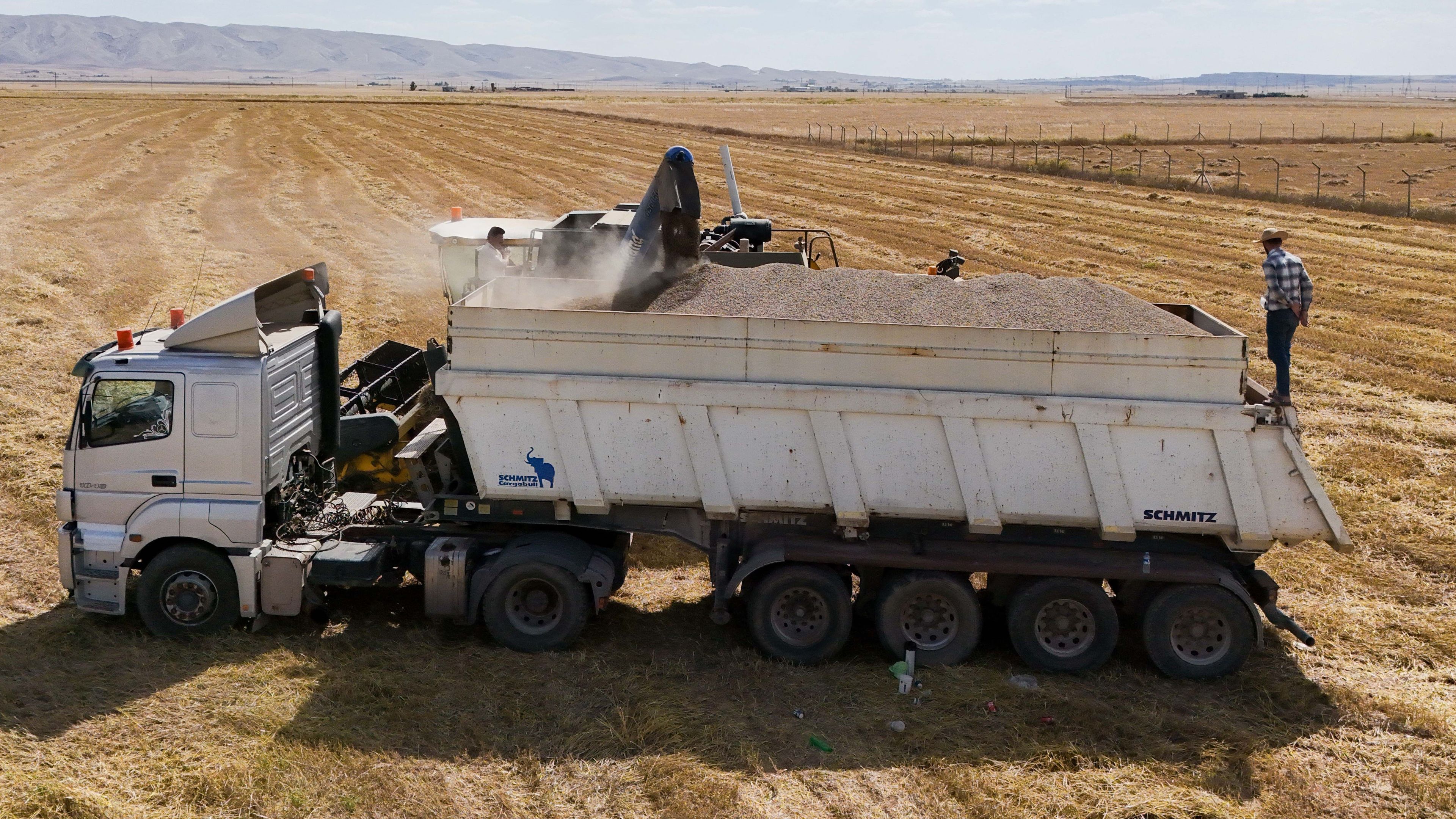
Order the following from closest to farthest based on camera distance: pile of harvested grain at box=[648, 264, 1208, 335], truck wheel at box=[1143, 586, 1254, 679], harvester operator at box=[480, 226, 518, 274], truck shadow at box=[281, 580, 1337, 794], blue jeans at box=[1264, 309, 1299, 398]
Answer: truck shadow at box=[281, 580, 1337, 794] < truck wheel at box=[1143, 586, 1254, 679] < pile of harvested grain at box=[648, 264, 1208, 335] < blue jeans at box=[1264, 309, 1299, 398] < harvester operator at box=[480, 226, 518, 274]

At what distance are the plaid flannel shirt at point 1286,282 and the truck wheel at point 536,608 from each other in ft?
20.9

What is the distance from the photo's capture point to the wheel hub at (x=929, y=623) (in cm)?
883

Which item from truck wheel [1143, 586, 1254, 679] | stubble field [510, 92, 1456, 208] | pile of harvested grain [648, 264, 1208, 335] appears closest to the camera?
truck wheel [1143, 586, 1254, 679]

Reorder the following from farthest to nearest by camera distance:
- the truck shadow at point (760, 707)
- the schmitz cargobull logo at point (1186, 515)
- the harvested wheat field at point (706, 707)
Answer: the schmitz cargobull logo at point (1186, 515) < the truck shadow at point (760, 707) < the harvested wheat field at point (706, 707)

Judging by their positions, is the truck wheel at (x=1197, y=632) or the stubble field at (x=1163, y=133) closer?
the truck wheel at (x=1197, y=632)

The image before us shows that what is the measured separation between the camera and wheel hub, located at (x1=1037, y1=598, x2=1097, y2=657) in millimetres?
8734

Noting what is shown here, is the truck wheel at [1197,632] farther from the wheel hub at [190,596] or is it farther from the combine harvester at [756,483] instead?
the wheel hub at [190,596]

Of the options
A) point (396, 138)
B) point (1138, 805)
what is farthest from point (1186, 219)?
point (396, 138)

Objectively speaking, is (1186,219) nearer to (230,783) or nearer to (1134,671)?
(1134,671)

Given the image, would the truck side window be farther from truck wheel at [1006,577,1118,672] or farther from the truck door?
truck wheel at [1006,577,1118,672]

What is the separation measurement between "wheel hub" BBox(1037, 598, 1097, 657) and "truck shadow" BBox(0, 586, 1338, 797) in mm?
214

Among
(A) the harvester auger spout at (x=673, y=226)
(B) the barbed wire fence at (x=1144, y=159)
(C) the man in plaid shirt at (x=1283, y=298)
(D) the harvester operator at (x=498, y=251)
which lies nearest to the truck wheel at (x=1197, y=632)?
(C) the man in plaid shirt at (x=1283, y=298)

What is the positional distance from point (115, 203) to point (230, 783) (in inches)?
1056

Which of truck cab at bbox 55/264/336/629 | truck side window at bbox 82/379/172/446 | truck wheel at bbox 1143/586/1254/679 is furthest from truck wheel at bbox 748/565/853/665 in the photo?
truck side window at bbox 82/379/172/446
